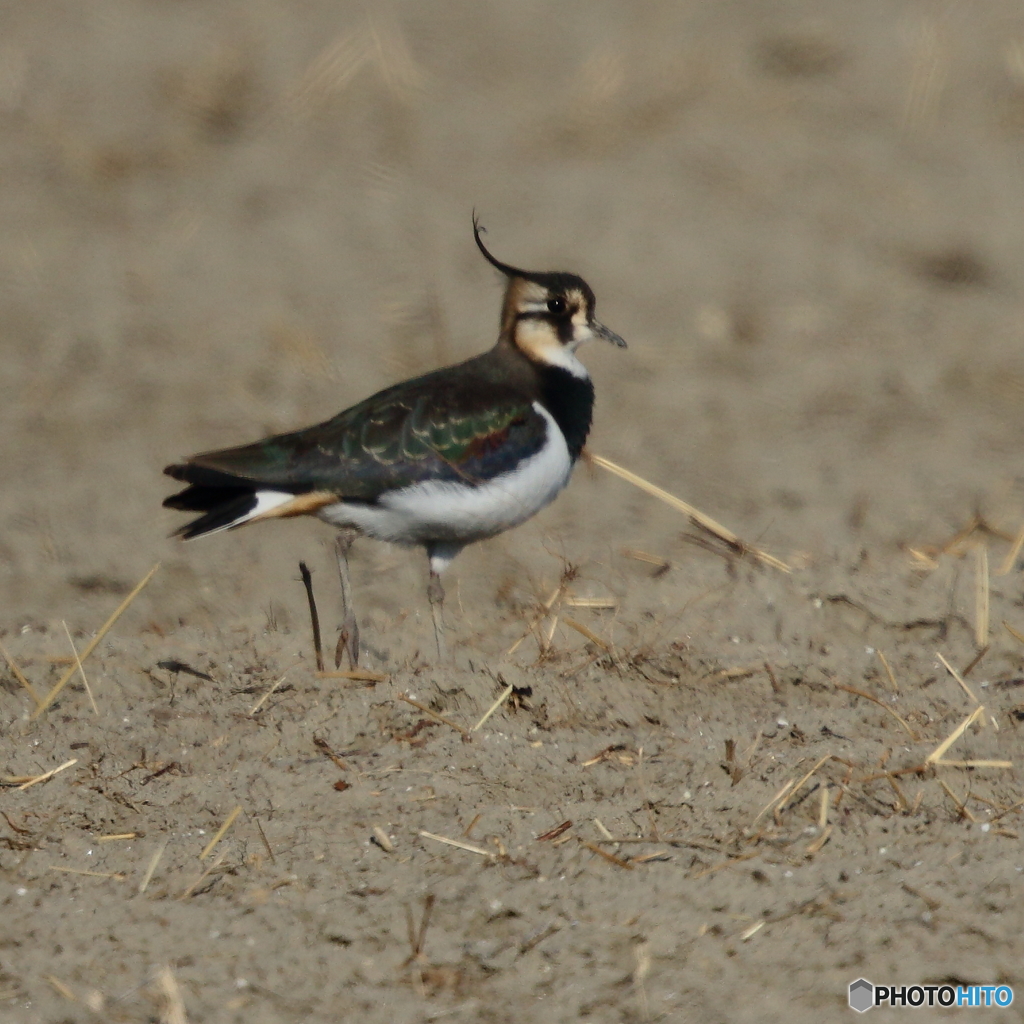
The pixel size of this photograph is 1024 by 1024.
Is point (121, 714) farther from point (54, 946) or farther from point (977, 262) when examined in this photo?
point (977, 262)

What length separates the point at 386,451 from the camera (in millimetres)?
5668

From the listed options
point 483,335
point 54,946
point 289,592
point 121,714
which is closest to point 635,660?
point 121,714

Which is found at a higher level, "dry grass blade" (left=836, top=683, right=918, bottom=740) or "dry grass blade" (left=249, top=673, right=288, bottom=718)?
"dry grass blade" (left=249, top=673, right=288, bottom=718)

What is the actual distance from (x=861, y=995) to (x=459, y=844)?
43.4 inches

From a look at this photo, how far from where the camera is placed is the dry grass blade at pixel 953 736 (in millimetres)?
4379

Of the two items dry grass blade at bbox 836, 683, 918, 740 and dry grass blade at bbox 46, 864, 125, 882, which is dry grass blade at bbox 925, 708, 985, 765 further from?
dry grass blade at bbox 46, 864, 125, 882

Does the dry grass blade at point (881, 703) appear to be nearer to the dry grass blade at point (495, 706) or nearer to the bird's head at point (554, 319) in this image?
the dry grass blade at point (495, 706)

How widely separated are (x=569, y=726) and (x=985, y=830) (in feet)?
4.20

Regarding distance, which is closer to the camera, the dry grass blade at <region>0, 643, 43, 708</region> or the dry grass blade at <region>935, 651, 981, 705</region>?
the dry grass blade at <region>935, 651, 981, 705</region>

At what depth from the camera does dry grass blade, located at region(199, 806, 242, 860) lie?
13.5ft

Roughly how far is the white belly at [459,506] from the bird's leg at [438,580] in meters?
0.20

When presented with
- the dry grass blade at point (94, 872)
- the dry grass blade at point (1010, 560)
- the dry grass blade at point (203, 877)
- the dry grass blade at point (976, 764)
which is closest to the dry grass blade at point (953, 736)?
the dry grass blade at point (976, 764)

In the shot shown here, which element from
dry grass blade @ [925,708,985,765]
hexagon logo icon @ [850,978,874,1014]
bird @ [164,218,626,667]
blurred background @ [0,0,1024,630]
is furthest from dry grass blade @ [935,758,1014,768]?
blurred background @ [0,0,1024,630]

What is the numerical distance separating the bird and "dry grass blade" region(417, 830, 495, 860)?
1381 millimetres
